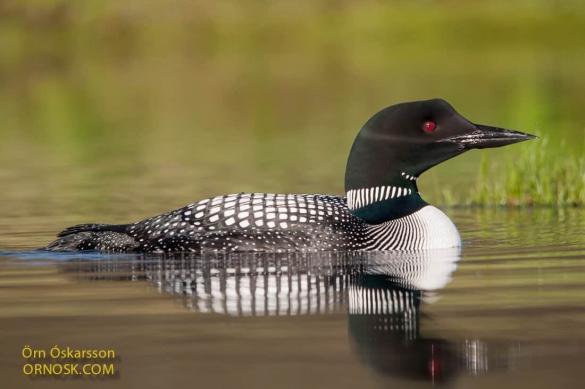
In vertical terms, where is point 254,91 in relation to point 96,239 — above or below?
above

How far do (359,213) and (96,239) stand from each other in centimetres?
162

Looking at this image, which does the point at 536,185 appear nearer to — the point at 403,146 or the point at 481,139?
the point at 481,139

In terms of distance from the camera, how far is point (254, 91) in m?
39.2

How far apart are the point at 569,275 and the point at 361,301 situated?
1.49 m

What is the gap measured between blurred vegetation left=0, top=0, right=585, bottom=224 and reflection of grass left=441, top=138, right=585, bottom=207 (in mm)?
18

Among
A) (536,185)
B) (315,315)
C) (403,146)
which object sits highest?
(403,146)

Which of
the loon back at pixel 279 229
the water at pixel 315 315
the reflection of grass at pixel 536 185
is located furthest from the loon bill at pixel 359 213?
the reflection of grass at pixel 536 185

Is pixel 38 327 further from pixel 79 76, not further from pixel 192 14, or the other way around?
pixel 192 14

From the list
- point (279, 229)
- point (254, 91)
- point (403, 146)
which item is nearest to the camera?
point (279, 229)

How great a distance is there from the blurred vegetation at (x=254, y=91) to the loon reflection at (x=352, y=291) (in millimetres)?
3725

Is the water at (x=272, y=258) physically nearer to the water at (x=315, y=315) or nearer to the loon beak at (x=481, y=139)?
the water at (x=315, y=315)

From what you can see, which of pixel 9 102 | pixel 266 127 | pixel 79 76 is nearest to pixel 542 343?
pixel 266 127

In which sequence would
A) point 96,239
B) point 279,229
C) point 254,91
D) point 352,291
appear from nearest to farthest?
point 352,291, point 279,229, point 96,239, point 254,91

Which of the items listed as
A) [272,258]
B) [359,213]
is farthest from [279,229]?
[359,213]
